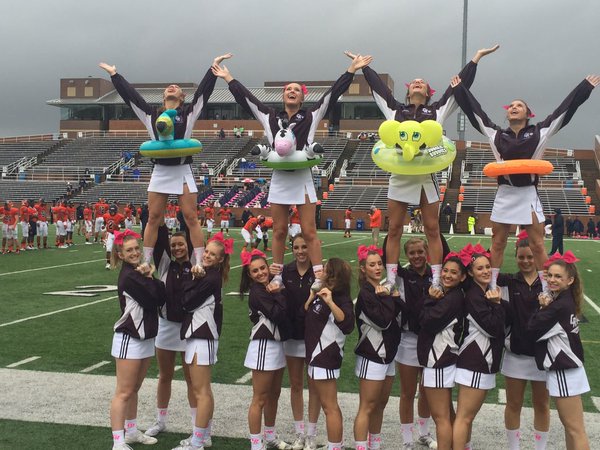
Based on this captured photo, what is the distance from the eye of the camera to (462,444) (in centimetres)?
372

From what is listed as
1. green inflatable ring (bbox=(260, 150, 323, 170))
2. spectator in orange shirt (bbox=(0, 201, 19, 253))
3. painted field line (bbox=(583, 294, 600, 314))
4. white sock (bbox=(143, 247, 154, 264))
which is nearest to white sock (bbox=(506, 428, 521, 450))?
green inflatable ring (bbox=(260, 150, 323, 170))

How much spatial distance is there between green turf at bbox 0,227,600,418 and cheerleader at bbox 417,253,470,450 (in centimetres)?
179

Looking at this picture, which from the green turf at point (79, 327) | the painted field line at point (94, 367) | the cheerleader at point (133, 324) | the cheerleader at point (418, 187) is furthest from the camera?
the green turf at point (79, 327)

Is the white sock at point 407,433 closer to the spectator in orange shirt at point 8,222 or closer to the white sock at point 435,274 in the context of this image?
the white sock at point 435,274

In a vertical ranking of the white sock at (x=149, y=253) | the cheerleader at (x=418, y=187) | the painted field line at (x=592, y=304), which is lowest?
the painted field line at (x=592, y=304)

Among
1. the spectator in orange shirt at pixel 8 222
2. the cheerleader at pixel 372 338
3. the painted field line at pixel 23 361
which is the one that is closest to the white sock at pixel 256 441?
the cheerleader at pixel 372 338

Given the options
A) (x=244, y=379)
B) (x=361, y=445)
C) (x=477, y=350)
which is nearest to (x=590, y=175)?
(x=244, y=379)

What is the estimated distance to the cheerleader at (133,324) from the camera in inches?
167

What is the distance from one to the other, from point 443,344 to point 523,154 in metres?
1.71

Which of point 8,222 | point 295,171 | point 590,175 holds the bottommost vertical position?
point 8,222

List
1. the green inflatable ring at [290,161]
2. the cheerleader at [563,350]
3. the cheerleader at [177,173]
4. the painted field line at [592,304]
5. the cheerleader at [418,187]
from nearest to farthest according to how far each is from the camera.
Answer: the cheerleader at [563,350] < the cheerleader at [418,187] < the green inflatable ring at [290,161] < the cheerleader at [177,173] < the painted field line at [592,304]

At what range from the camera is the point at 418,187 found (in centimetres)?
477

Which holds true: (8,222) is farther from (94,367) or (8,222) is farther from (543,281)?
(543,281)

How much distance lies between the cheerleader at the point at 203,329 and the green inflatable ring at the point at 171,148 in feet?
3.64
